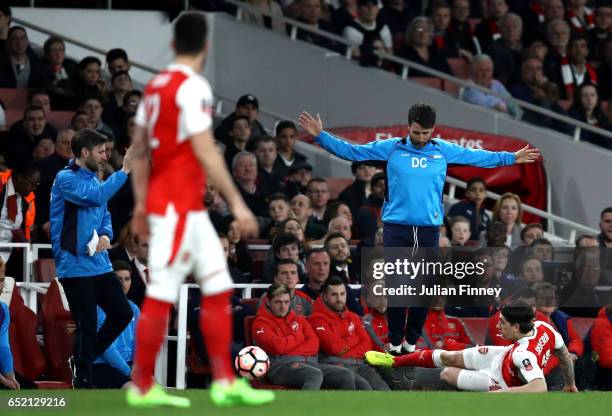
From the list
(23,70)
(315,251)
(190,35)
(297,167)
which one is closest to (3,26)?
(23,70)

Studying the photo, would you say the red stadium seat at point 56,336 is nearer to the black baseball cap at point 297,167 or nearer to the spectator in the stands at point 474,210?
the black baseball cap at point 297,167

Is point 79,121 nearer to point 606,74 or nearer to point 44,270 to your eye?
point 44,270

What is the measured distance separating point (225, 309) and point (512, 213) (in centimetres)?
819

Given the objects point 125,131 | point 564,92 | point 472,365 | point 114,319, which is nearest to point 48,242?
point 125,131

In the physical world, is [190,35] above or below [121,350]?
above

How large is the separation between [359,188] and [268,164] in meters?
1.04

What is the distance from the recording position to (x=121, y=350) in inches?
457

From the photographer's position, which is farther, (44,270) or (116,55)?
(116,55)

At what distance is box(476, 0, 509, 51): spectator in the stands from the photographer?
63.3ft

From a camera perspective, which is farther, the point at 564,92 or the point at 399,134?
the point at 564,92

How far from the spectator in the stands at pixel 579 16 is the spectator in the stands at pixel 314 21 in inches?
147

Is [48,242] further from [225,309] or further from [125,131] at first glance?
[225,309]

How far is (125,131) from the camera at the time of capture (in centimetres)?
1439

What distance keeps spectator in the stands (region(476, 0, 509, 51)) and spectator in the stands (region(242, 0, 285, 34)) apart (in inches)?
111
